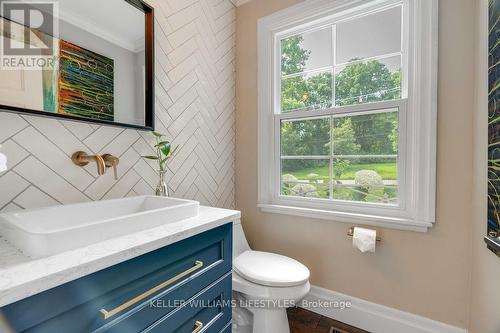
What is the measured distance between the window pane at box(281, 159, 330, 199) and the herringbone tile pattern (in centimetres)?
47

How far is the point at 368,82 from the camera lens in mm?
1579

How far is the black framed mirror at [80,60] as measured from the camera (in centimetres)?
87

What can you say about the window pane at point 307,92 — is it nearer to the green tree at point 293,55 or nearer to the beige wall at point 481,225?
the green tree at point 293,55

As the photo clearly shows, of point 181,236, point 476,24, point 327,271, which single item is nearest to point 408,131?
point 476,24

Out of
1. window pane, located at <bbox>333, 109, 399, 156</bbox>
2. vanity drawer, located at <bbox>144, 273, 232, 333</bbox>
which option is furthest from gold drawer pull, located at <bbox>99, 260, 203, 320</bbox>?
window pane, located at <bbox>333, 109, 399, 156</bbox>

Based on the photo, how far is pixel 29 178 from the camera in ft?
3.05

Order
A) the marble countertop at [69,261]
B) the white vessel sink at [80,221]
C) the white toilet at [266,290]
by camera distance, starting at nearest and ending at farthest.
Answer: the marble countertop at [69,261]
the white vessel sink at [80,221]
the white toilet at [266,290]

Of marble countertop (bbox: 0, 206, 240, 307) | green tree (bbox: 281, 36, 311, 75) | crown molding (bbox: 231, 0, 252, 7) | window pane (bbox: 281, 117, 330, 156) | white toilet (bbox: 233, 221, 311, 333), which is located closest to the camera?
marble countertop (bbox: 0, 206, 240, 307)

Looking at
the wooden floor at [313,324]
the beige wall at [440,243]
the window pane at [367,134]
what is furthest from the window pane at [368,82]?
the wooden floor at [313,324]

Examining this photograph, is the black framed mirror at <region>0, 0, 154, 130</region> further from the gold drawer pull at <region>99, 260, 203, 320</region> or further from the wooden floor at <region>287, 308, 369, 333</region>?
the wooden floor at <region>287, 308, 369, 333</region>

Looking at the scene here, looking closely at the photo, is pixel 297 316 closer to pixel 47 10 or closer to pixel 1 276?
pixel 1 276

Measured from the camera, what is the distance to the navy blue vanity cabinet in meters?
0.52

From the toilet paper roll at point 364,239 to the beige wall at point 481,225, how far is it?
46cm

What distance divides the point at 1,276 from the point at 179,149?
1.10 meters
